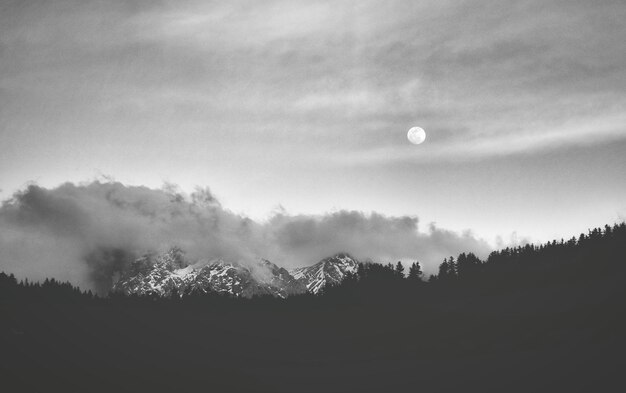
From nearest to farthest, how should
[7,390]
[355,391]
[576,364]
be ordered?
[576,364] → [355,391] → [7,390]

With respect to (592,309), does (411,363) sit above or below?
below

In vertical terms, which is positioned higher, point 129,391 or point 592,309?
point 592,309

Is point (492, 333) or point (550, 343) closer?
point (550, 343)

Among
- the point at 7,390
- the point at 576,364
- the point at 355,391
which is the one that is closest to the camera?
the point at 576,364

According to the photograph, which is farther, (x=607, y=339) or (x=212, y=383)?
(x=212, y=383)

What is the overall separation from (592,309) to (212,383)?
388 ft

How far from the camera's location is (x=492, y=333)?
200 meters

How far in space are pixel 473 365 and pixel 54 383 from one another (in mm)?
126839

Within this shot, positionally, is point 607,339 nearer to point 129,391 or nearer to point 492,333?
point 492,333

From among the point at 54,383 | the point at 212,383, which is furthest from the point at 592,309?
the point at 54,383

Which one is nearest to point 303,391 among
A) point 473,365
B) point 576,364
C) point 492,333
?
point 473,365

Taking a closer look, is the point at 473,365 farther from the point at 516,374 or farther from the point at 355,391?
the point at 355,391

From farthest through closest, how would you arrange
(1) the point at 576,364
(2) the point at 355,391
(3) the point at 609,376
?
(2) the point at 355,391
(1) the point at 576,364
(3) the point at 609,376

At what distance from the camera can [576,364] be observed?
527 feet
